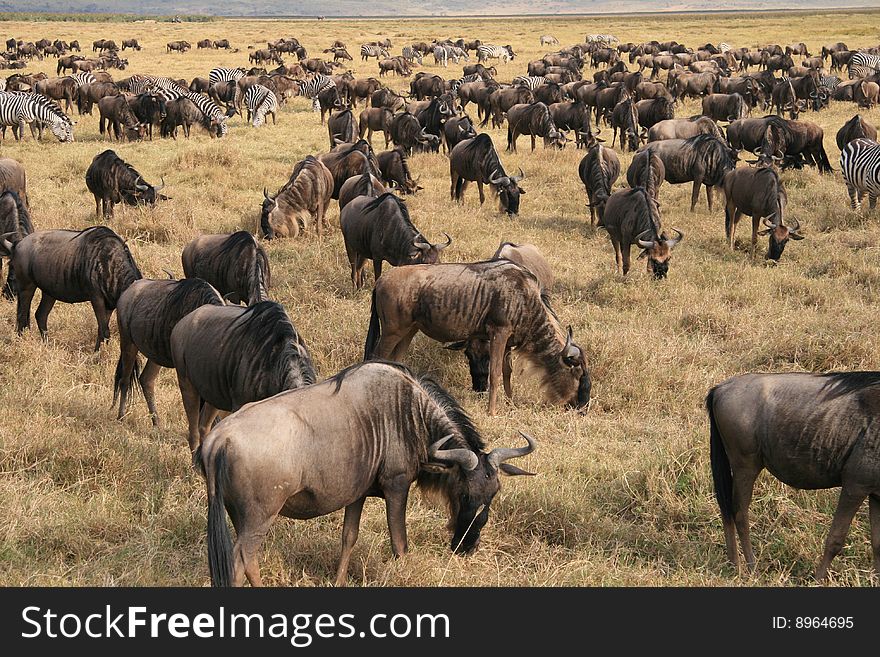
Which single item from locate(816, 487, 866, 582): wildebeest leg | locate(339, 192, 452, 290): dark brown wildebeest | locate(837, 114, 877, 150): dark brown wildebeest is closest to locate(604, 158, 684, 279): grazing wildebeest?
locate(339, 192, 452, 290): dark brown wildebeest

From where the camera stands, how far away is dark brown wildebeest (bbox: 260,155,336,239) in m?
10.8

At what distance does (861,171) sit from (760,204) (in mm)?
2566

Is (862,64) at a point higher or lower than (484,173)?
higher

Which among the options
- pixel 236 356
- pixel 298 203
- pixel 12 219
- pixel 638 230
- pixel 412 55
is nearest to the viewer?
pixel 236 356

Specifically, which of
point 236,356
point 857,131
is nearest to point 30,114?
point 236,356

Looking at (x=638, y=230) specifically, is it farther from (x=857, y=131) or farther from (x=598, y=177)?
(x=857, y=131)

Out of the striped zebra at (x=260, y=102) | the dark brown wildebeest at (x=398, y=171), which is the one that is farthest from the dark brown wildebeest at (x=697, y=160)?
the striped zebra at (x=260, y=102)

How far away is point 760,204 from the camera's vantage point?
34.7 ft

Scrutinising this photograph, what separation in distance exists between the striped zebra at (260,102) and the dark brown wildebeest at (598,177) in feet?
42.6

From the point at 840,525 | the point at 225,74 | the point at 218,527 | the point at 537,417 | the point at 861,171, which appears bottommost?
the point at 537,417

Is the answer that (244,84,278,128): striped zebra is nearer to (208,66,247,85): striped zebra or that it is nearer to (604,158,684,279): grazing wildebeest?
(208,66,247,85): striped zebra
